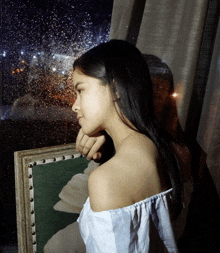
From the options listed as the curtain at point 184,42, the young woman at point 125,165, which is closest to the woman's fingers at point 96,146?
the young woman at point 125,165

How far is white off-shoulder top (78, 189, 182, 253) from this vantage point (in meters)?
0.57

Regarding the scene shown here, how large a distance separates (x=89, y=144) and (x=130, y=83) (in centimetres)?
34

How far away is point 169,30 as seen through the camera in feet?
3.08

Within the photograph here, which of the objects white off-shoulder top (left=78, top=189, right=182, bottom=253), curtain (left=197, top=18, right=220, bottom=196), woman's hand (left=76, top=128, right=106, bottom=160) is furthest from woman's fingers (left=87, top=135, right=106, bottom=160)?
curtain (left=197, top=18, right=220, bottom=196)

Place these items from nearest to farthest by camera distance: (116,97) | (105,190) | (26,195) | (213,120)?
(105,190)
(116,97)
(26,195)
(213,120)

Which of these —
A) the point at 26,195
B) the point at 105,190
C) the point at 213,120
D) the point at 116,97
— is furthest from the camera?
the point at 213,120

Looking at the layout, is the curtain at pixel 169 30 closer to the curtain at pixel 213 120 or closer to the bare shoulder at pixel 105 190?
the curtain at pixel 213 120

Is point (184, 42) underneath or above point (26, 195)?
above

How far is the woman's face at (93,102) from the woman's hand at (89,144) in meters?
0.17

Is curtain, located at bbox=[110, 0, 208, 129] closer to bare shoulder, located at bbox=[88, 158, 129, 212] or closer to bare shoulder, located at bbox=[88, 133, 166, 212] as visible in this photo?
bare shoulder, located at bbox=[88, 133, 166, 212]

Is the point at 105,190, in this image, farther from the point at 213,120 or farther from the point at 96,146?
the point at 213,120

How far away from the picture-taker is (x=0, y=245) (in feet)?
3.59

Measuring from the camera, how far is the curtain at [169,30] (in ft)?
2.96

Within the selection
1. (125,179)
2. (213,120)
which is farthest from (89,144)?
(213,120)
